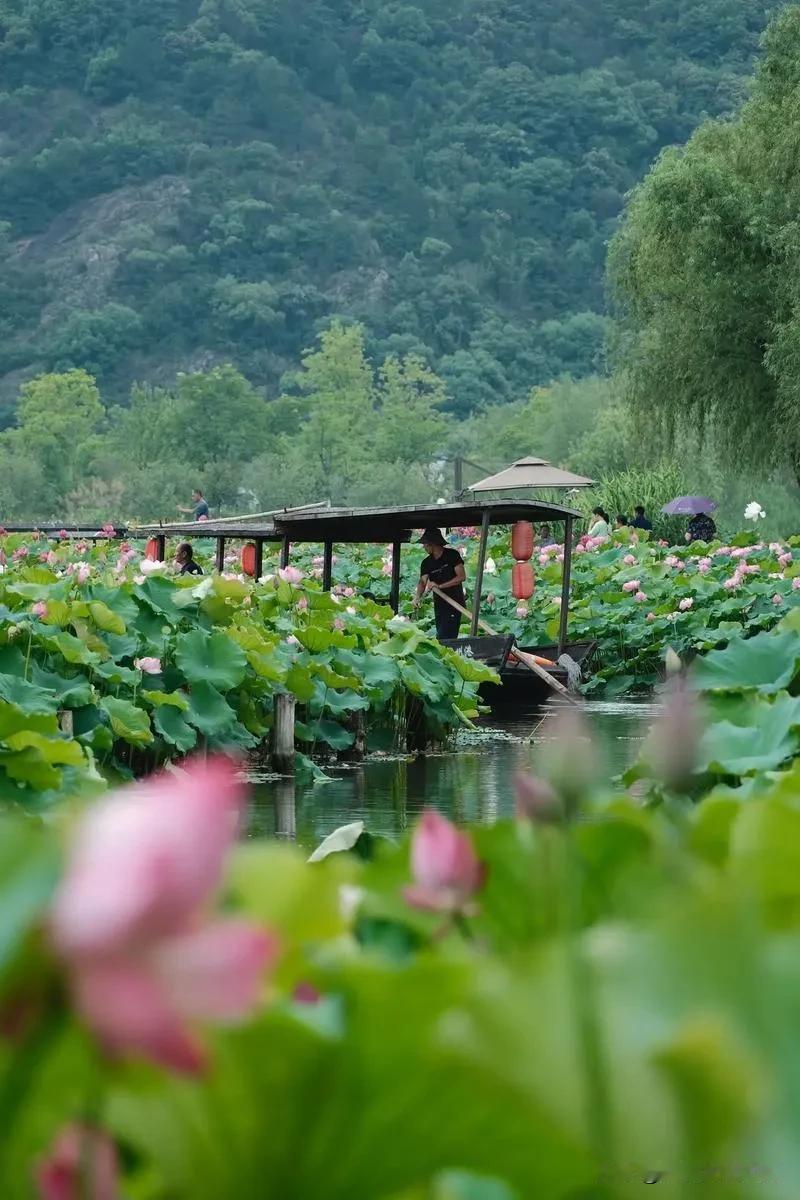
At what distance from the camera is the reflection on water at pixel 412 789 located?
27.0ft

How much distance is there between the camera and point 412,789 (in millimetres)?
9648

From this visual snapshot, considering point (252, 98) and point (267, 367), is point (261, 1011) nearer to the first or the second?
point (267, 367)

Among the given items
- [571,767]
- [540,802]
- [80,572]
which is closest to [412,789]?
[80,572]

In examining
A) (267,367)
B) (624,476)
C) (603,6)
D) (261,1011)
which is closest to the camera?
(261,1011)

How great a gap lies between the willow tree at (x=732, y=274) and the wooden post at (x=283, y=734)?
13531mm

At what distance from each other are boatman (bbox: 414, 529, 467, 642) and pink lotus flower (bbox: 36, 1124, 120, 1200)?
43.1ft

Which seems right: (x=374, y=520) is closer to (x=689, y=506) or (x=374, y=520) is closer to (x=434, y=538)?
(x=434, y=538)

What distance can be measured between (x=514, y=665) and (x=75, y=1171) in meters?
13.8

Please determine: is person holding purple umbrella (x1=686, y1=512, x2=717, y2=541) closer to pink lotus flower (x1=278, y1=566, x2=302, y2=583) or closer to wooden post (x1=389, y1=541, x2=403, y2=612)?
wooden post (x1=389, y1=541, x2=403, y2=612)

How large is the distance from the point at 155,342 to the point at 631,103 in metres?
31.2

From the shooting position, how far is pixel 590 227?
3964 inches

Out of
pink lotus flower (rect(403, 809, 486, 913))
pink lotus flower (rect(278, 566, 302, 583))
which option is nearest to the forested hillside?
pink lotus flower (rect(278, 566, 302, 583))

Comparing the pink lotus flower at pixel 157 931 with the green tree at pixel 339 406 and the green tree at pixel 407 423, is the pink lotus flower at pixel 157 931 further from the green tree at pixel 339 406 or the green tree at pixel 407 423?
the green tree at pixel 407 423

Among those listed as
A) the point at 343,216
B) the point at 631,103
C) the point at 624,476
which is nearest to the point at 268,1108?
the point at 624,476
